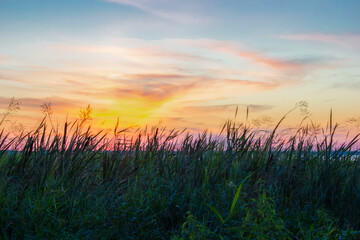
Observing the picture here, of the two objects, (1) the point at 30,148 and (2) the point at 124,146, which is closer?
(1) the point at 30,148

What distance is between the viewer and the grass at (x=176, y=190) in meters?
3.93

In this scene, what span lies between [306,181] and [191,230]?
2.77 meters

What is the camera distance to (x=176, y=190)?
4.57m

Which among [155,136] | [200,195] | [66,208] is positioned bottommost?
[66,208]

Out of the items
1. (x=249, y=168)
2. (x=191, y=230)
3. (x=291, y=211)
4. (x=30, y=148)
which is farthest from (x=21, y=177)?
(x=291, y=211)

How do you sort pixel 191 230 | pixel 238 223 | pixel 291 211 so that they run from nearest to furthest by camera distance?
pixel 191 230 < pixel 238 223 < pixel 291 211

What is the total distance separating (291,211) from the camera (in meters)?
4.95

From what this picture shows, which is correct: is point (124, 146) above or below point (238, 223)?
above

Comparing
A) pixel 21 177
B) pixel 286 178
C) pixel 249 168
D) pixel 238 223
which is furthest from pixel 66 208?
pixel 286 178

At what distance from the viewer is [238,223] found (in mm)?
3994

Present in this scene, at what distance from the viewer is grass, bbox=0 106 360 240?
12.9 ft

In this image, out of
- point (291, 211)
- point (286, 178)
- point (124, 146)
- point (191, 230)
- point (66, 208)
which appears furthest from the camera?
point (124, 146)

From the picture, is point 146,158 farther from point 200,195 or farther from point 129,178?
point 200,195

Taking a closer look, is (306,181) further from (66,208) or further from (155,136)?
(66,208)
